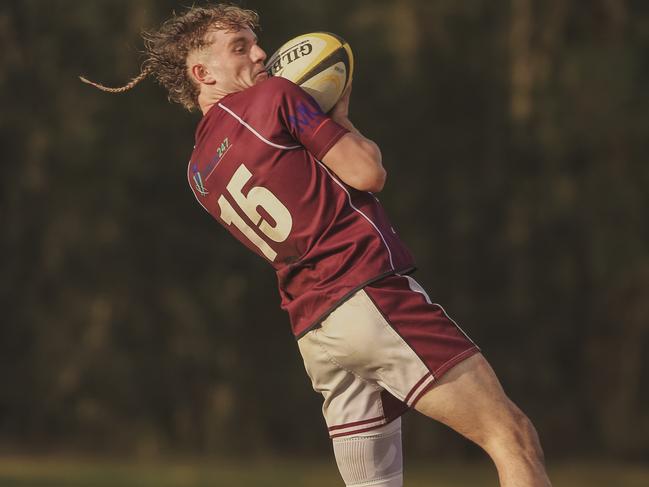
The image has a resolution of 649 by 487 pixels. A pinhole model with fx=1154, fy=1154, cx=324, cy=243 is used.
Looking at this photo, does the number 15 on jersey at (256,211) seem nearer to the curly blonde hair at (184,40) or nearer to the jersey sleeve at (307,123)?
the jersey sleeve at (307,123)

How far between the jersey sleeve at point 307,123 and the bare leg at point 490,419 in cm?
71

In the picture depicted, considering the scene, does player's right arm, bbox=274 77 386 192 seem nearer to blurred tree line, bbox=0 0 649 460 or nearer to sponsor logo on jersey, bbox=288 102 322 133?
sponsor logo on jersey, bbox=288 102 322 133

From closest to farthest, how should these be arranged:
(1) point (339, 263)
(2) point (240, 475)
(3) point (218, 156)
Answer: (1) point (339, 263) < (3) point (218, 156) < (2) point (240, 475)

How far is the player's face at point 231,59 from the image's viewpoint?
3.47 metres

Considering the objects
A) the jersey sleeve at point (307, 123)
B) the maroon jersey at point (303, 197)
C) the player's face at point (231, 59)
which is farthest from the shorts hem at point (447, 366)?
the player's face at point (231, 59)

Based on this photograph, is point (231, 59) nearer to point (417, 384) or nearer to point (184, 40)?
point (184, 40)

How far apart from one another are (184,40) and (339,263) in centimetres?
87

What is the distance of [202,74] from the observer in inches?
138

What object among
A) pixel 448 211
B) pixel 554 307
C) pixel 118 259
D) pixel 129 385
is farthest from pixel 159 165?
pixel 554 307

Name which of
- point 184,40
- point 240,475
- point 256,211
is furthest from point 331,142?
point 240,475

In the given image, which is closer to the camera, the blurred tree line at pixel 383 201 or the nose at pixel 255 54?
the nose at pixel 255 54

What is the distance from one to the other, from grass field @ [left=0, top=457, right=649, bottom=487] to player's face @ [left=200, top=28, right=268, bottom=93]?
649 centimetres

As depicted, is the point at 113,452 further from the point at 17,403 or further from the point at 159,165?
the point at 159,165

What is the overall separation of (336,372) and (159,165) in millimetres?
9470
